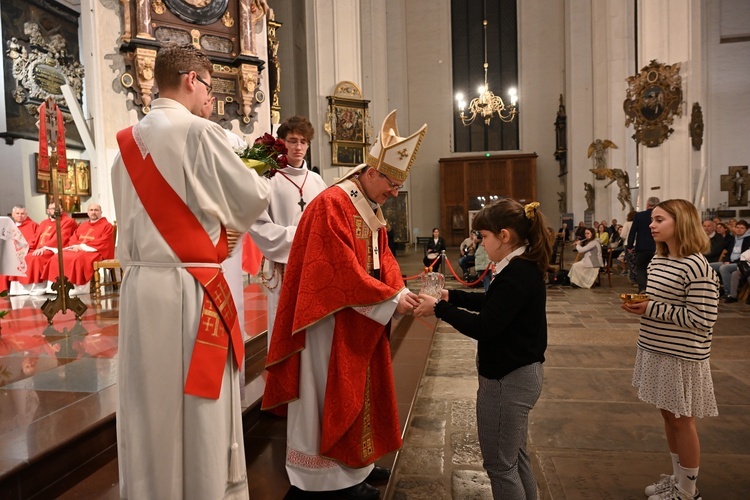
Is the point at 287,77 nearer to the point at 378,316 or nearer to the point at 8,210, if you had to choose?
the point at 8,210

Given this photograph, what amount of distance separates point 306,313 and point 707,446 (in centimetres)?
261

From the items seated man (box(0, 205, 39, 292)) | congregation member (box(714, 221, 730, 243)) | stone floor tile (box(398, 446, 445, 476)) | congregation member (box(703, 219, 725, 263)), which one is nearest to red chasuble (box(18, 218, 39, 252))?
seated man (box(0, 205, 39, 292))

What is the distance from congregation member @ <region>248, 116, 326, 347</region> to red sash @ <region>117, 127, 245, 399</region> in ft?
4.14

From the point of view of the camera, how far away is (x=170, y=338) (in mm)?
1787

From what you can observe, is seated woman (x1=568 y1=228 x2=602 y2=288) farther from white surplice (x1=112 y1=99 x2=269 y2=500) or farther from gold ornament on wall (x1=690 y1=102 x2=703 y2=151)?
white surplice (x1=112 y1=99 x2=269 y2=500)

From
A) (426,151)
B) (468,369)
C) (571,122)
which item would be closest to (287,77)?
(426,151)

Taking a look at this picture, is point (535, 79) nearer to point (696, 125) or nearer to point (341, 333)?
point (696, 125)

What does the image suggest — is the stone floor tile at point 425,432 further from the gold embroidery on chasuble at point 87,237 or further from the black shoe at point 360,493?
the gold embroidery on chasuble at point 87,237

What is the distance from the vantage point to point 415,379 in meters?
4.38

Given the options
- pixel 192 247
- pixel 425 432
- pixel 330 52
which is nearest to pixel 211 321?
pixel 192 247

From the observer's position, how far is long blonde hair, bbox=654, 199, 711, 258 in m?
2.48

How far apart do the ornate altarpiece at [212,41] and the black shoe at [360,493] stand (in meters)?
8.00

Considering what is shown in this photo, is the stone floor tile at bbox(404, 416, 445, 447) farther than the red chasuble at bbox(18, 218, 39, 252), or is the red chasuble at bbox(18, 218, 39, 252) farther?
the red chasuble at bbox(18, 218, 39, 252)

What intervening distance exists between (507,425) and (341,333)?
0.75 meters
